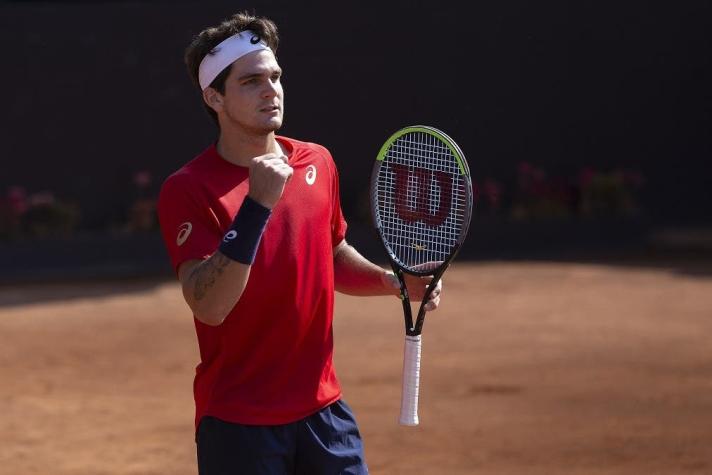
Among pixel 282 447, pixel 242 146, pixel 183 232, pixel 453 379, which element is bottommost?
pixel 453 379

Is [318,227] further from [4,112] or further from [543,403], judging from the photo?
[4,112]

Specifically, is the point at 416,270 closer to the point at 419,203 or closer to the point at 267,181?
the point at 419,203

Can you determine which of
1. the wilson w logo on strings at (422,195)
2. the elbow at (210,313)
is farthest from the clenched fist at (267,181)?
the wilson w logo on strings at (422,195)

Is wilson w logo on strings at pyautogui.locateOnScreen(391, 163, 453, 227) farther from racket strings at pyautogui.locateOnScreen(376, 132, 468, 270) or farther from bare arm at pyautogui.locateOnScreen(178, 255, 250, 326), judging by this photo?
Answer: bare arm at pyautogui.locateOnScreen(178, 255, 250, 326)

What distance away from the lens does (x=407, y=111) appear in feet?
52.3

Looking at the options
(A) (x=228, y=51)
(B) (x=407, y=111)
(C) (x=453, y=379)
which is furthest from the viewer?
(B) (x=407, y=111)

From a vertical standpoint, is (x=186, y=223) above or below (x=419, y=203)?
above

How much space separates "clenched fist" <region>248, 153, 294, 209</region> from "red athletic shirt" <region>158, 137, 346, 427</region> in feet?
0.76

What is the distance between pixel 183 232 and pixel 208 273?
0.18 meters

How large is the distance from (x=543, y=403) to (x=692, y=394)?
87 cm

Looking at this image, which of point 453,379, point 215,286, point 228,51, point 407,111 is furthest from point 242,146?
point 407,111

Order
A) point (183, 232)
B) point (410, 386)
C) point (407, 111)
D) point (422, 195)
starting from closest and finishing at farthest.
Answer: point (183, 232)
point (410, 386)
point (422, 195)
point (407, 111)

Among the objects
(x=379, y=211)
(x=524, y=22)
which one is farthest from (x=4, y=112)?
(x=379, y=211)

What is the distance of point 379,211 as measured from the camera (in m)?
3.93
